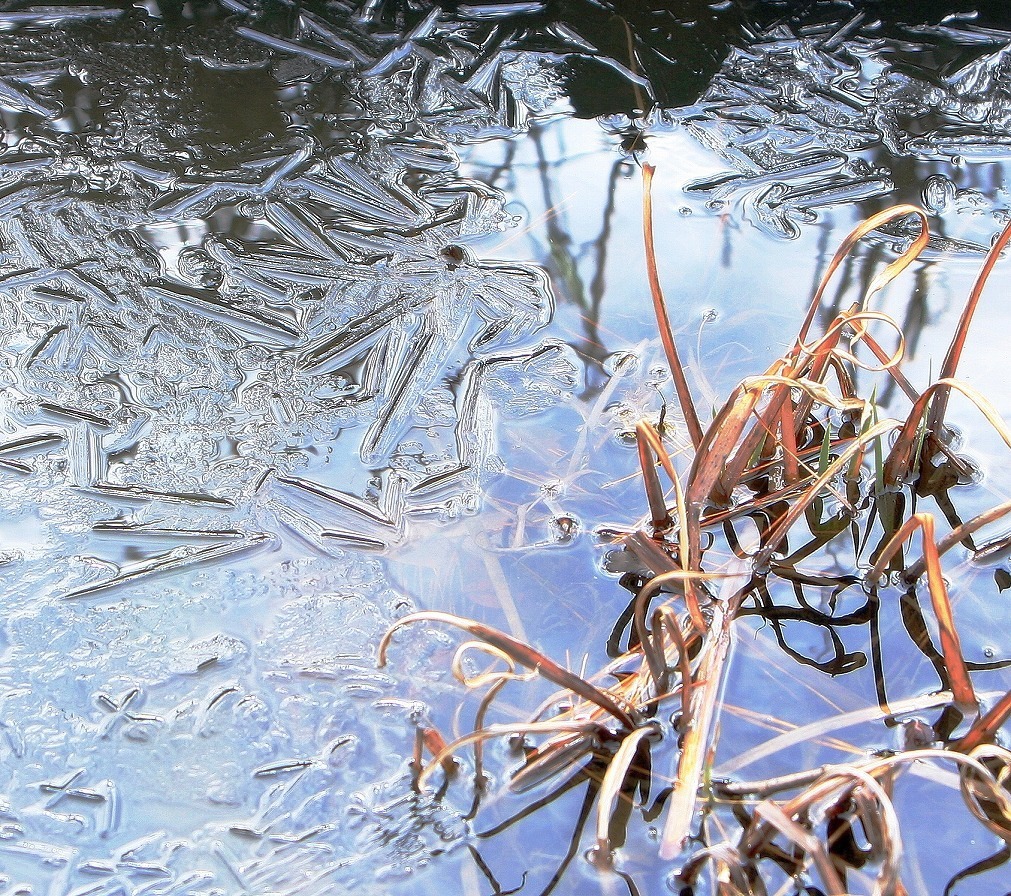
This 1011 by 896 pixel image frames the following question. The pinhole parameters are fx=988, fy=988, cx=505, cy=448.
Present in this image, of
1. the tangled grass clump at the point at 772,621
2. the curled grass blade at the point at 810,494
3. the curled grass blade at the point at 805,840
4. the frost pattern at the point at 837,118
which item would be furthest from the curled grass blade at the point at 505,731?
the frost pattern at the point at 837,118

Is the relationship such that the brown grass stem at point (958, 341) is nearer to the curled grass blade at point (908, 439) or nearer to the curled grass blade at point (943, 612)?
the curled grass blade at point (908, 439)

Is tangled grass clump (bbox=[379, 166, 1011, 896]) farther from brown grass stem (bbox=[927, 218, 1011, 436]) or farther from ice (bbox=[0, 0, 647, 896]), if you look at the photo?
ice (bbox=[0, 0, 647, 896])

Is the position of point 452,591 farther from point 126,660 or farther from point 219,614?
point 126,660

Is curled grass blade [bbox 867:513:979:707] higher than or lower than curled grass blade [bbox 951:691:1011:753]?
higher

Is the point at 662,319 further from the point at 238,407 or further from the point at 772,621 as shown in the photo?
the point at 238,407

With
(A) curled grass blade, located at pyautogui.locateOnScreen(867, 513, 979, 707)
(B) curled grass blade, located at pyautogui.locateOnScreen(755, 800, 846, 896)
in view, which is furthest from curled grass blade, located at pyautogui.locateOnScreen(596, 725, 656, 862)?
(A) curled grass blade, located at pyautogui.locateOnScreen(867, 513, 979, 707)

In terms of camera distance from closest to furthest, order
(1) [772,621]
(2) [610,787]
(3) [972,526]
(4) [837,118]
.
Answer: (2) [610,787] < (3) [972,526] < (1) [772,621] < (4) [837,118]

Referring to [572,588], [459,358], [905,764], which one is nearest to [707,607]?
[572,588]

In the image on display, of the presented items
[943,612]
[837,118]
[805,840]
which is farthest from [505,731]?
[837,118]
